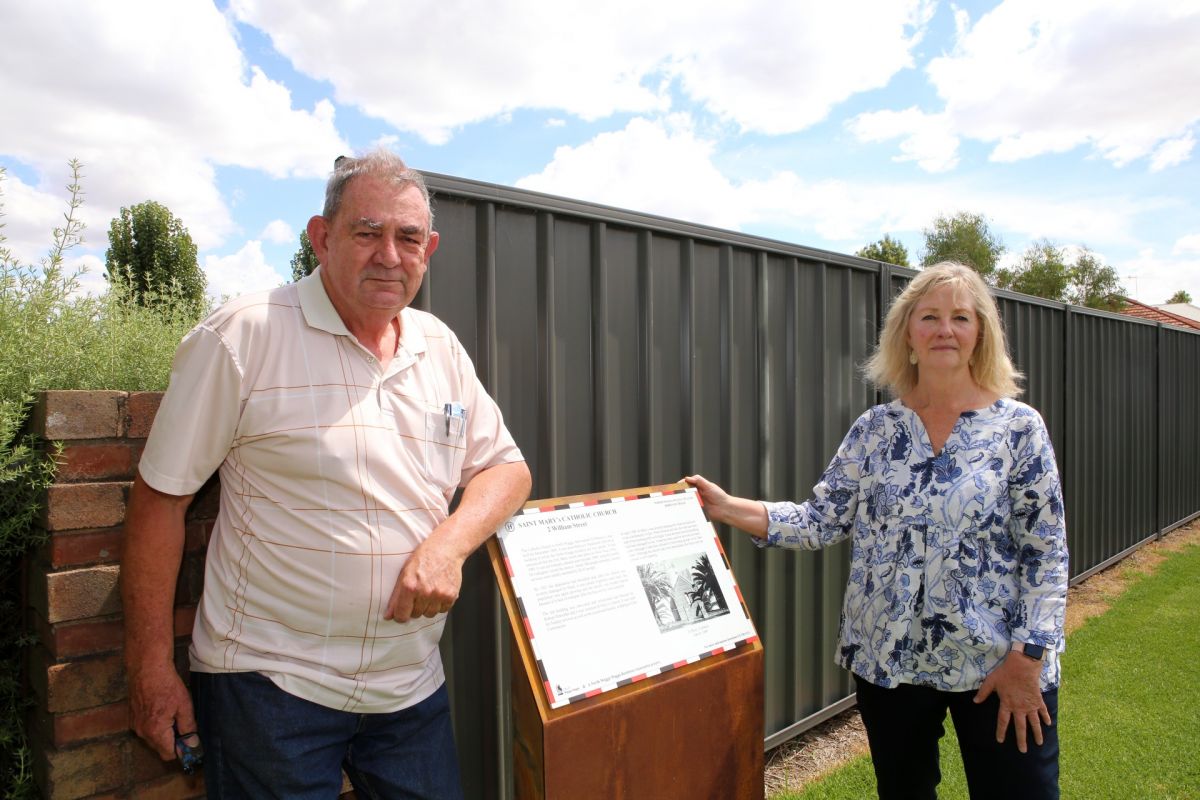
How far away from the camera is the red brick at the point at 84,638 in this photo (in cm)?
167

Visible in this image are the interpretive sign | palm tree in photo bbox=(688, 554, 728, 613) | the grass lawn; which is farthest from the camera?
the grass lawn

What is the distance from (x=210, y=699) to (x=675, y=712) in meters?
1.19

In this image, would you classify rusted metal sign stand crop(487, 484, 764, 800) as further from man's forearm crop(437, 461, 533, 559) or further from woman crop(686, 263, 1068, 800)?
woman crop(686, 263, 1068, 800)

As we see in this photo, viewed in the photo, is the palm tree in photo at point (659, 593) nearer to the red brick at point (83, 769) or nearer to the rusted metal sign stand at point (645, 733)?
the rusted metal sign stand at point (645, 733)

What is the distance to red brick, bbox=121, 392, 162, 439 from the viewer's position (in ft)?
5.96

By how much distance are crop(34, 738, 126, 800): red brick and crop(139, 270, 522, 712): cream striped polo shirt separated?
340 mm

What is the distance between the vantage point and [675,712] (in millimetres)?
1917

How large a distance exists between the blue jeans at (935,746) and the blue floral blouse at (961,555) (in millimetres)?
71

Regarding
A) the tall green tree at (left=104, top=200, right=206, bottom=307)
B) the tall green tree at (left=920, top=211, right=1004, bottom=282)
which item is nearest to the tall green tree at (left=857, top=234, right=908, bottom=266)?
the tall green tree at (left=920, top=211, right=1004, bottom=282)

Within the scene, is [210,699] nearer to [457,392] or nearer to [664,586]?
[457,392]

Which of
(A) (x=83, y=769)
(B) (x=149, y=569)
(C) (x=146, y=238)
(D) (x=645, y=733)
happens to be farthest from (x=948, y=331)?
(C) (x=146, y=238)

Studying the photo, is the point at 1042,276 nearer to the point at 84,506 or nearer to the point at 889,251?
the point at 889,251

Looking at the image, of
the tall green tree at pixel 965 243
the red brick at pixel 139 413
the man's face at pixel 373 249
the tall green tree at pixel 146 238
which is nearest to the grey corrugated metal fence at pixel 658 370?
the man's face at pixel 373 249

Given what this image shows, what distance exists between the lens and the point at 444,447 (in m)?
1.87
